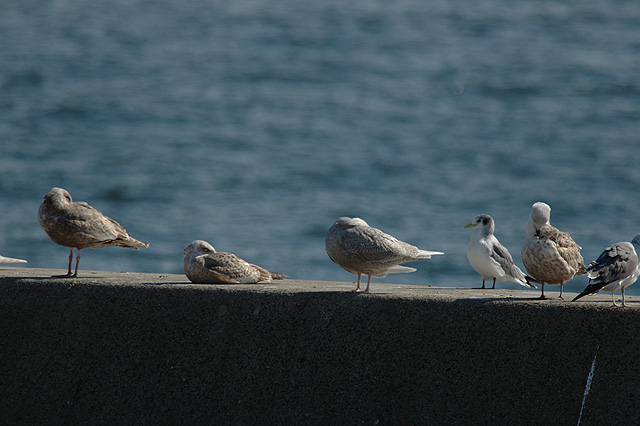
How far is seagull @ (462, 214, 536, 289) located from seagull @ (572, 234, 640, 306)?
2283 mm

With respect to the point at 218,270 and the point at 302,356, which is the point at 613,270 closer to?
the point at 302,356

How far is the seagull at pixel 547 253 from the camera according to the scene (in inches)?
→ 195

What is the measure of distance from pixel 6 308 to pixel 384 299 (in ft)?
8.37

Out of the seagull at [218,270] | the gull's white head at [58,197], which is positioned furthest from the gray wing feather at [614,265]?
the gull's white head at [58,197]

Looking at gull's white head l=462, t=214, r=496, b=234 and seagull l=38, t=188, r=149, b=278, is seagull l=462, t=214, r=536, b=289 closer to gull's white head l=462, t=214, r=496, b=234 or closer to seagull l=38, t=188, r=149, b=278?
gull's white head l=462, t=214, r=496, b=234

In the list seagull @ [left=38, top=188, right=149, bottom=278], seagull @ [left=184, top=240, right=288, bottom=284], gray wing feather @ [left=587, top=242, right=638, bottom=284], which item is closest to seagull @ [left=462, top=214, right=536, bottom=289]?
gray wing feather @ [left=587, top=242, right=638, bottom=284]

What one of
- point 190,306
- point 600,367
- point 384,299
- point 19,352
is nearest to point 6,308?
point 19,352

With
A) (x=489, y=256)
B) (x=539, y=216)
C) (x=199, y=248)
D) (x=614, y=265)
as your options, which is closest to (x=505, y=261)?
(x=489, y=256)

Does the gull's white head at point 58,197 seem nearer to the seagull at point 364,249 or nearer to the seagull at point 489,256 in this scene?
the seagull at point 364,249

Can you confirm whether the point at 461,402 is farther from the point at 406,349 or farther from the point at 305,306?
the point at 305,306

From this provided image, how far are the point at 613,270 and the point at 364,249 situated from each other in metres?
1.62

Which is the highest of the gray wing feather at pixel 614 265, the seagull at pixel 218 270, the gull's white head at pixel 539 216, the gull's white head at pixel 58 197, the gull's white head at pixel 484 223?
the gull's white head at pixel 484 223

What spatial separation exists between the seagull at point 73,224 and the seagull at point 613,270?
348cm

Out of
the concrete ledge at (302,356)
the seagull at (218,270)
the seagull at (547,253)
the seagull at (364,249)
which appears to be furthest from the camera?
the seagull at (218,270)
